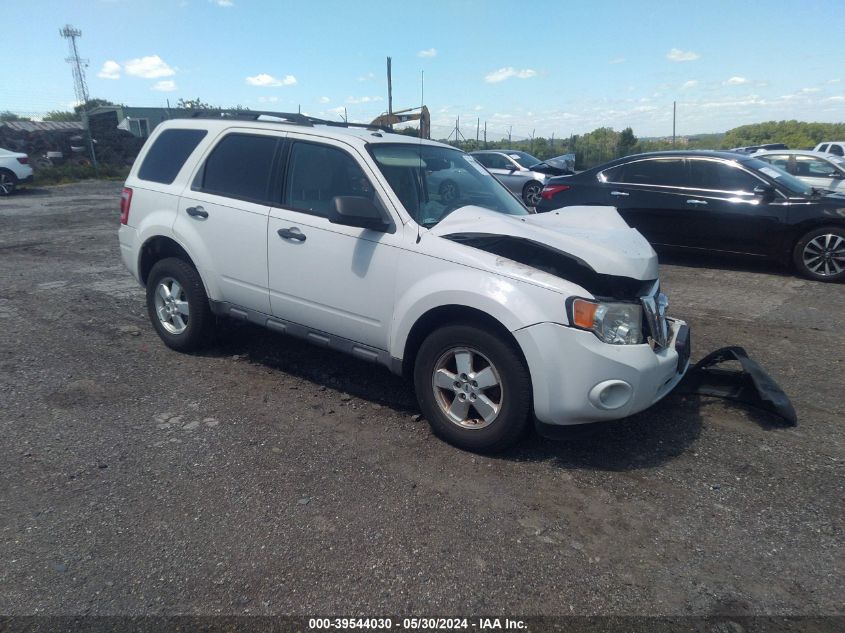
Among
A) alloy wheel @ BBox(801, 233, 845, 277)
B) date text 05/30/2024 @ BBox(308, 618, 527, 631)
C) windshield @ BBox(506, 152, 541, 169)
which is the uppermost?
windshield @ BBox(506, 152, 541, 169)

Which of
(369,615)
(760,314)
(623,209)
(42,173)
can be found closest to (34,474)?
(369,615)

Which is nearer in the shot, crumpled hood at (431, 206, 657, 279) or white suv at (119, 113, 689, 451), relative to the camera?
white suv at (119, 113, 689, 451)

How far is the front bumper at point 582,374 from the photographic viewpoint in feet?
11.1

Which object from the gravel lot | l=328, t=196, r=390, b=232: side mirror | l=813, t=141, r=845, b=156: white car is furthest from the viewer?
l=813, t=141, r=845, b=156: white car

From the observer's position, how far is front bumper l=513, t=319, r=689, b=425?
3.38 metres

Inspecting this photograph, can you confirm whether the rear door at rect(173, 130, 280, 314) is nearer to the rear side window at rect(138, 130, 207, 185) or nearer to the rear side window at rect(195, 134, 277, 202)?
the rear side window at rect(195, 134, 277, 202)

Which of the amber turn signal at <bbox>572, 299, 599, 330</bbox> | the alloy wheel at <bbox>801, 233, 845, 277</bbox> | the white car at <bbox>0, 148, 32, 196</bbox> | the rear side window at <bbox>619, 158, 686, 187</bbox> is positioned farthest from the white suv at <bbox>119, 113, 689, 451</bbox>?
the white car at <bbox>0, 148, 32, 196</bbox>

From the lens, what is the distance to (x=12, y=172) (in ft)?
63.1

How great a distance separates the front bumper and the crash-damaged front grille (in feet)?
0.74

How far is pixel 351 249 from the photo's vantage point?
4164 mm

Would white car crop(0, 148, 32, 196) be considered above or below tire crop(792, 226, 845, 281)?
above

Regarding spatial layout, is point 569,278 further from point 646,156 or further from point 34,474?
point 646,156

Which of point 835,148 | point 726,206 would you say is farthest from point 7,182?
point 835,148

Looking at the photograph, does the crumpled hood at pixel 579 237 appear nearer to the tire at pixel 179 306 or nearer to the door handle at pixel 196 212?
the door handle at pixel 196 212
